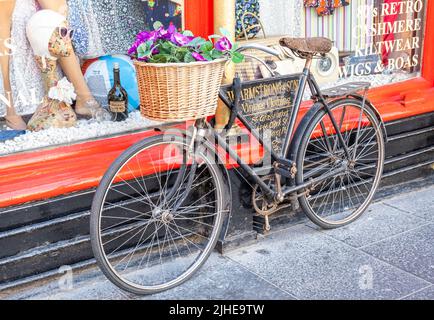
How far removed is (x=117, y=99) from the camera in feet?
13.9

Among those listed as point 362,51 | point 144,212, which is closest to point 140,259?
point 144,212

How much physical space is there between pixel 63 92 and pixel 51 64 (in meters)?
0.19

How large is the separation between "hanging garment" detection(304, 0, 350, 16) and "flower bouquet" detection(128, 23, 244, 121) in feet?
6.05

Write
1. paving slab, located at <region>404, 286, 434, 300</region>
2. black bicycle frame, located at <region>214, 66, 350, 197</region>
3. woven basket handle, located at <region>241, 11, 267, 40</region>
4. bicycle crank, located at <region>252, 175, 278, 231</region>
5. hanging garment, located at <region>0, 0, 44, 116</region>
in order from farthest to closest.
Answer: woven basket handle, located at <region>241, 11, 267, 40</region>
bicycle crank, located at <region>252, 175, 278, 231</region>
black bicycle frame, located at <region>214, 66, 350, 197</region>
hanging garment, located at <region>0, 0, 44, 116</region>
paving slab, located at <region>404, 286, 434, 300</region>

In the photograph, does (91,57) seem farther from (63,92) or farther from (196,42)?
(196,42)

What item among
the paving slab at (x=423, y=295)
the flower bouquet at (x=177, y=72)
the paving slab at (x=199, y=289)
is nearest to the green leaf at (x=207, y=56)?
the flower bouquet at (x=177, y=72)

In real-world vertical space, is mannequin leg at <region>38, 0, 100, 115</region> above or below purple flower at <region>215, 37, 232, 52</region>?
below

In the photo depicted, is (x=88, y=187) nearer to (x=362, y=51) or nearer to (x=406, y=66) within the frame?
(x=362, y=51)

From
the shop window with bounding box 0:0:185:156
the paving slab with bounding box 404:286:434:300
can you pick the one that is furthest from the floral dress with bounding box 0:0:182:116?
the paving slab with bounding box 404:286:434:300

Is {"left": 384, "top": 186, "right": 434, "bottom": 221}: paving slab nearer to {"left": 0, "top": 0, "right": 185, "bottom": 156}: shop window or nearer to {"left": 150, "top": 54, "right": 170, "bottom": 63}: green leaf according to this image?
{"left": 0, "top": 0, "right": 185, "bottom": 156}: shop window

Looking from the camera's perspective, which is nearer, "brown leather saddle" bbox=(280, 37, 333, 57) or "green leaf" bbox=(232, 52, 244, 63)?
"green leaf" bbox=(232, 52, 244, 63)

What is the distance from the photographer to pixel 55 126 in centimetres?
408

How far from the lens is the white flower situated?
4.06 meters

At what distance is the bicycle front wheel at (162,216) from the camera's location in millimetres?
3754
